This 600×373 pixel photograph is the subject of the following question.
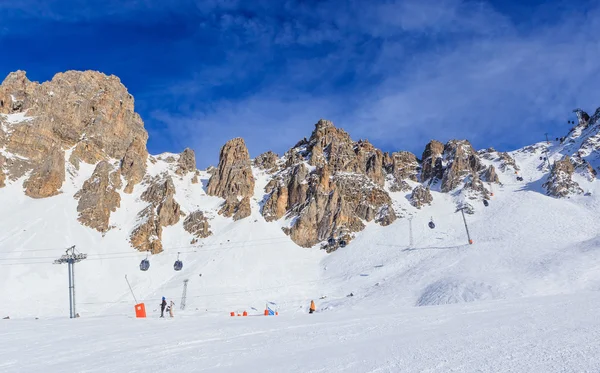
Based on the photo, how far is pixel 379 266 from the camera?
65.9 meters

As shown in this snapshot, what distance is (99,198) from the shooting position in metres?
86.6

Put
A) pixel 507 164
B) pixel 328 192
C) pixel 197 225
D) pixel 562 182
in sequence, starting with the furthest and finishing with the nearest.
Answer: pixel 507 164
pixel 328 192
pixel 562 182
pixel 197 225

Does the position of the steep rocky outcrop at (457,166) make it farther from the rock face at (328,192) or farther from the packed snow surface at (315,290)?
the rock face at (328,192)

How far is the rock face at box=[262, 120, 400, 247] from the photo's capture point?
90812 millimetres

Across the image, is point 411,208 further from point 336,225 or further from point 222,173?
point 222,173

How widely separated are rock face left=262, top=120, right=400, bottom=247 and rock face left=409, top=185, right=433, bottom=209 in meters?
8.31

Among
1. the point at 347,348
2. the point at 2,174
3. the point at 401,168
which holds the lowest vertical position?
the point at 347,348

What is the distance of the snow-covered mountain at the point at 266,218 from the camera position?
51.4m

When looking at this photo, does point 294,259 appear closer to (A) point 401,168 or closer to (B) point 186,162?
(B) point 186,162

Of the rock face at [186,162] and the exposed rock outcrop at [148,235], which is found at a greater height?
the rock face at [186,162]

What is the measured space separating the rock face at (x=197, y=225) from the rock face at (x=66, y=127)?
20.4 metres

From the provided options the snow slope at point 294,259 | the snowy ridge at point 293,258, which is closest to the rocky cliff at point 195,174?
the snowy ridge at point 293,258

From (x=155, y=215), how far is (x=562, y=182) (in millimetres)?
99511

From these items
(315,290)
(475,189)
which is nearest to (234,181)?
(315,290)
